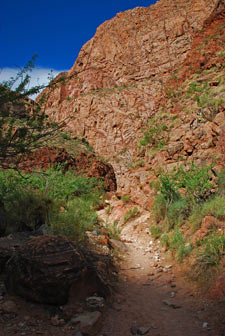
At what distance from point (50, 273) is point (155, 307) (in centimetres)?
143

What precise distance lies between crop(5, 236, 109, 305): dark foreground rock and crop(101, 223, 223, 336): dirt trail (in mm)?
485

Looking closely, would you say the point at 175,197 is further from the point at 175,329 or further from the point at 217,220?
the point at 175,329

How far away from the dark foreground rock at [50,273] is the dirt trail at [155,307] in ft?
1.59

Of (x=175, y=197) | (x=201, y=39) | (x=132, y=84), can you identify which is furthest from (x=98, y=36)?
(x=175, y=197)

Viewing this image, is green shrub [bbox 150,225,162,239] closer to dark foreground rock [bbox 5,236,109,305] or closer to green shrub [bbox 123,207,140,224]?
green shrub [bbox 123,207,140,224]

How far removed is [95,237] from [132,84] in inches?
1066

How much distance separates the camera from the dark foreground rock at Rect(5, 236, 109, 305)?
258cm

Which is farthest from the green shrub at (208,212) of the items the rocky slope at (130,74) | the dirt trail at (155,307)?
the rocky slope at (130,74)

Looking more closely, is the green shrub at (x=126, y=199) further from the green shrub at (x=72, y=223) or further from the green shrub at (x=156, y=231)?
the green shrub at (x=72, y=223)

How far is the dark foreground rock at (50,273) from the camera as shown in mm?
2578

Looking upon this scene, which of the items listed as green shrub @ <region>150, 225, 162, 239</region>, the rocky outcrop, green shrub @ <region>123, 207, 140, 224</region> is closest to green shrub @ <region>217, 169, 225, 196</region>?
green shrub @ <region>150, 225, 162, 239</region>

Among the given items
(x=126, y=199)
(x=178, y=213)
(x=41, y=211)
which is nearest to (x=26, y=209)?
(x=41, y=211)

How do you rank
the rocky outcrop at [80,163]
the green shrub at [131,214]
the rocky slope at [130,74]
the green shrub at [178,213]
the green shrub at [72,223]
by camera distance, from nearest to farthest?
1. the green shrub at [72,223]
2. the green shrub at [178,213]
3. the green shrub at [131,214]
4. the rocky outcrop at [80,163]
5. the rocky slope at [130,74]

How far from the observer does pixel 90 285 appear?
2920 millimetres
